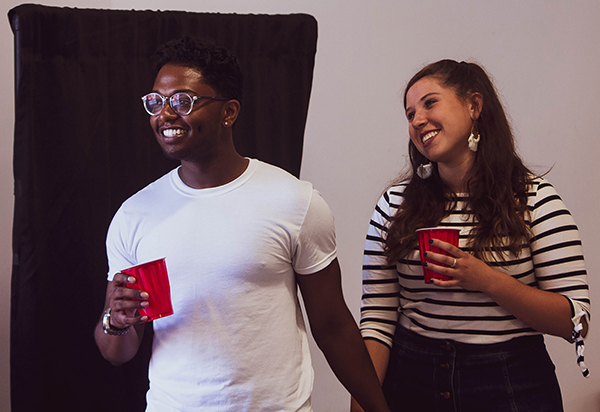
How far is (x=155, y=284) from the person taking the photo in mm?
1109

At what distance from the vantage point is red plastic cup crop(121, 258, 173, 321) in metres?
1.10

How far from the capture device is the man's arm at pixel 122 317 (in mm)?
1118

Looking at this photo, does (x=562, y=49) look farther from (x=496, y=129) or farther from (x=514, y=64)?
(x=496, y=129)

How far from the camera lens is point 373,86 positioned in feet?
8.70

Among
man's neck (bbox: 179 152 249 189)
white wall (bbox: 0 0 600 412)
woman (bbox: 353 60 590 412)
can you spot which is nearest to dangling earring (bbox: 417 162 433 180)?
woman (bbox: 353 60 590 412)

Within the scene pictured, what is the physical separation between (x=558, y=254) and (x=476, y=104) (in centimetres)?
48

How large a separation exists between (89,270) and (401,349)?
1070 mm

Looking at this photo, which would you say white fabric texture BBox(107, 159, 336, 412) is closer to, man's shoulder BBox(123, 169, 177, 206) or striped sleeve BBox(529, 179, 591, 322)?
man's shoulder BBox(123, 169, 177, 206)

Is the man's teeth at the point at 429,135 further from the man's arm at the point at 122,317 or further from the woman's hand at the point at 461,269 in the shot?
the man's arm at the point at 122,317

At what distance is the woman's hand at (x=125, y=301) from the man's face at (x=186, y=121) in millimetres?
325

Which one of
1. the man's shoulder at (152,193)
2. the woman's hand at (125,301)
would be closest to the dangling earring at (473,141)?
the man's shoulder at (152,193)

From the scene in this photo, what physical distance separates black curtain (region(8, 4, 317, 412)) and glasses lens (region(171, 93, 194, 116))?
0.56 meters

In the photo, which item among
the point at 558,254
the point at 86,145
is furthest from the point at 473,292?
the point at 86,145

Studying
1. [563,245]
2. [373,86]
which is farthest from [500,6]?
[563,245]
